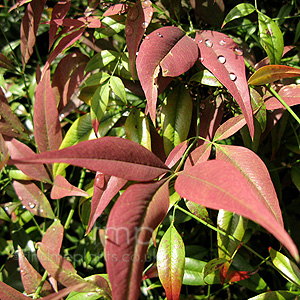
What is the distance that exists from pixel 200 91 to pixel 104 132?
0.74 ft

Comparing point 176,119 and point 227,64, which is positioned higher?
point 227,64

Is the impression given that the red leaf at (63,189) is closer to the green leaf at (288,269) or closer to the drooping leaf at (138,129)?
the drooping leaf at (138,129)

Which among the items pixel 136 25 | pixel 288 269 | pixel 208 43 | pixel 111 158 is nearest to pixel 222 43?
pixel 208 43

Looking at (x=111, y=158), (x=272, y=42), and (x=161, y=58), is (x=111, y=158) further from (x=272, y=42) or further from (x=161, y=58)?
(x=272, y=42)

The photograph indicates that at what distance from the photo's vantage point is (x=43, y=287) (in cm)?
58

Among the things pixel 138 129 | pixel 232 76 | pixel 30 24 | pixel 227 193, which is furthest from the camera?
pixel 30 24

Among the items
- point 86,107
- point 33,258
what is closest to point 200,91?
point 86,107

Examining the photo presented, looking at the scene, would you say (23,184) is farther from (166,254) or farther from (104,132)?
(166,254)

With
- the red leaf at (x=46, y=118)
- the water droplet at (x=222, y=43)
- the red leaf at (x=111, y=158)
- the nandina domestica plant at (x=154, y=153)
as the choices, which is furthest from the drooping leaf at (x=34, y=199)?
the water droplet at (x=222, y=43)

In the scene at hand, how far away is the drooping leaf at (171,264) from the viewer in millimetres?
447

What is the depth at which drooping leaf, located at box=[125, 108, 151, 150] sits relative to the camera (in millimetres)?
541

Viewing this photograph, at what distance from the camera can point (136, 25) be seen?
50 cm

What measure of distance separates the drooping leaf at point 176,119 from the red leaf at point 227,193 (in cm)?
17

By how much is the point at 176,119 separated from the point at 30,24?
390 millimetres
